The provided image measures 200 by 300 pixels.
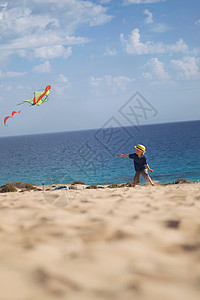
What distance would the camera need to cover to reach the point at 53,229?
10.7ft

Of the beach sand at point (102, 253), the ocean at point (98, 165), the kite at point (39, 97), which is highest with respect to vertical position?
the kite at point (39, 97)

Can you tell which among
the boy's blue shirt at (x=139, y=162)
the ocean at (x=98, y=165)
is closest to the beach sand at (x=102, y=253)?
the boy's blue shirt at (x=139, y=162)

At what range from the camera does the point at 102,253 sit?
2541 mm

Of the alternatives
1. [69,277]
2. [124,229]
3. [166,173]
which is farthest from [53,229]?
[166,173]

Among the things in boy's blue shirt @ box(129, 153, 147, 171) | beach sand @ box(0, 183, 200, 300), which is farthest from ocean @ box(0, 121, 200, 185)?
beach sand @ box(0, 183, 200, 300)

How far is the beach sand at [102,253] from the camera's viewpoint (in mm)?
1943

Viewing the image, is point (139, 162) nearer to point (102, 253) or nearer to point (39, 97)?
point (39, 97)

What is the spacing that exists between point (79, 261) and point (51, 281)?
1.25 ft

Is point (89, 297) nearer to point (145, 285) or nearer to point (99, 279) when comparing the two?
point (99, 279)

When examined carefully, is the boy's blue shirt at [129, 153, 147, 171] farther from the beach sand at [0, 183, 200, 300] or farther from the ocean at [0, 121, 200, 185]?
the ocean at [0, 121, 200, 185]

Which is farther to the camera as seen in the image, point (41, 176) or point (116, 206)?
point (41, 176)

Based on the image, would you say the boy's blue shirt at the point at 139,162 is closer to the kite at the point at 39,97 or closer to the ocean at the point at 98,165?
the kite at the point at 39,97

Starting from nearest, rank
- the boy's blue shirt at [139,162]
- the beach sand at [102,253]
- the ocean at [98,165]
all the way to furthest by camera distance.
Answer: the beach sand at [102,253], the boy's blue shirt at [139,162], the ocean at [98,165]

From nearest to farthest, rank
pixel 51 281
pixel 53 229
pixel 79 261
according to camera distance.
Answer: pixel 51 281 < pixel 79 261 < pixel 53 229
